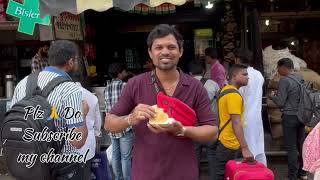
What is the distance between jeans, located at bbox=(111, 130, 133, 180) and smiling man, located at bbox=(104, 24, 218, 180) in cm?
317

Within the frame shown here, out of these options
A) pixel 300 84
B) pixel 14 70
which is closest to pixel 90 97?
pixel 300 84

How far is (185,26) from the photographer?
38.3 feet

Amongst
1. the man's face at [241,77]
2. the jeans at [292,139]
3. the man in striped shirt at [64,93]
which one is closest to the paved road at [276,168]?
the jeans at [292,139]

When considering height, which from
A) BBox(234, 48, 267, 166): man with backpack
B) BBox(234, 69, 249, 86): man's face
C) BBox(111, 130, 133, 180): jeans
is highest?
BBox(234, 69, 249, 86): man's face

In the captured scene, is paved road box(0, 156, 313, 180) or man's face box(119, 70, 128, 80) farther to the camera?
paved road box(0, 156, 313, 180)

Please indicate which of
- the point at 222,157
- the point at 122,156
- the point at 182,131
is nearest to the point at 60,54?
the point at 182,131

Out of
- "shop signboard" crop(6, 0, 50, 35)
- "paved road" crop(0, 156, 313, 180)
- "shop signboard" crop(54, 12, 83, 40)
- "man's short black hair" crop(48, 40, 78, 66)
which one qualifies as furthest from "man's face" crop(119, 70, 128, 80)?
"man's short black hair" crop(48, 40, 78, 66)

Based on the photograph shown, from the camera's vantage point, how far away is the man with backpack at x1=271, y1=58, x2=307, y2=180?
22.5 ft

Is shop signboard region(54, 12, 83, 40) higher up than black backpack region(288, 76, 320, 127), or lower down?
higher up

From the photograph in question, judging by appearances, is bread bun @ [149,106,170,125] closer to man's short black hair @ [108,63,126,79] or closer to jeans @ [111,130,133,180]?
jeans @ [111,130,133,180]

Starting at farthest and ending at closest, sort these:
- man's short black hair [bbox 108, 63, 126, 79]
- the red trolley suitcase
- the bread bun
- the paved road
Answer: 1. the paved road
2. man's short black hair [bbox 108, 63, 126, 79]
3. the red trolley suitcase
4. the bread bun

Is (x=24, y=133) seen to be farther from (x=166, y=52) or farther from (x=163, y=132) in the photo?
(x=166, y=52)

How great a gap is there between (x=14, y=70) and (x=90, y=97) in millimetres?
6171

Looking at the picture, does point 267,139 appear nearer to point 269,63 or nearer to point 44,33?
point 269,63
